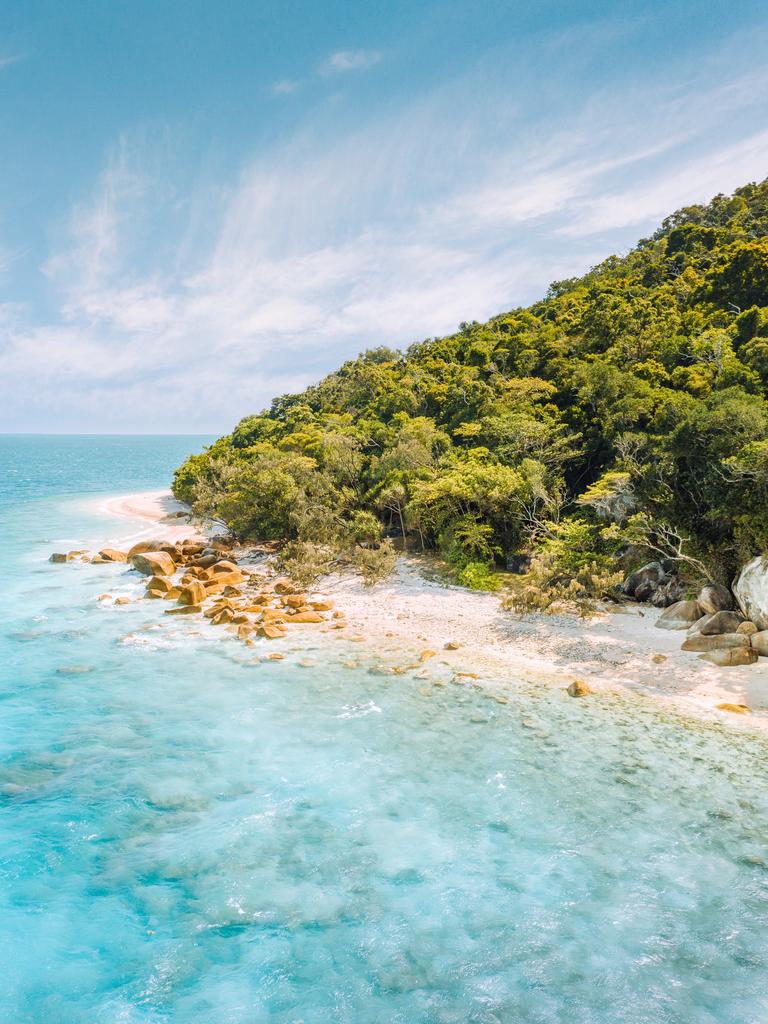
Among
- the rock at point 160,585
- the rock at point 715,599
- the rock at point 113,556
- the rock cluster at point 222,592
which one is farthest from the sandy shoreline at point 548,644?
the rock at point 113,556

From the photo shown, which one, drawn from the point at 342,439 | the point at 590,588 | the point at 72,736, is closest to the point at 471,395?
the point at 342,439

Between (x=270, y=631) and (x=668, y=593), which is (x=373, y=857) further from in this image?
(x=668, y=593)

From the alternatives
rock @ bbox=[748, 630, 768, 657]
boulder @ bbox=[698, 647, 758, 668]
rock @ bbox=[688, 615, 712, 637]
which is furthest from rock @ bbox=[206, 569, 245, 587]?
rock @ bbox=[748, 630, 768, 657]

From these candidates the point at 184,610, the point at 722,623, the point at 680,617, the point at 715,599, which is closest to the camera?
the point at 722,623

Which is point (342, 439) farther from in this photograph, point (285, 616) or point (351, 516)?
point (285, 616)

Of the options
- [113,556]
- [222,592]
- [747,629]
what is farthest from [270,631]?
[113,556]

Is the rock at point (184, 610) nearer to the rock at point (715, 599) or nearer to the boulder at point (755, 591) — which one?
the rock at point (715, 599)
